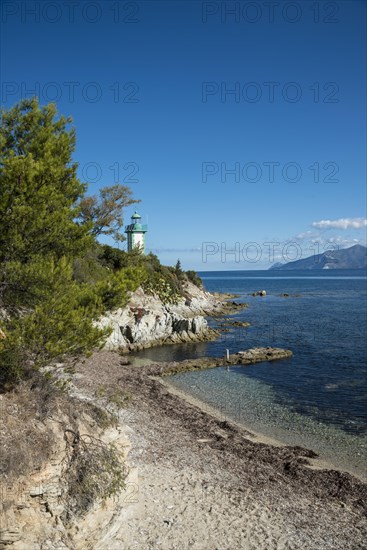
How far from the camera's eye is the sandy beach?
40.5 feet

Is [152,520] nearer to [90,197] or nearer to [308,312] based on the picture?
[90,197]

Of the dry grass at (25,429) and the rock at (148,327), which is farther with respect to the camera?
the rock at (148,327)

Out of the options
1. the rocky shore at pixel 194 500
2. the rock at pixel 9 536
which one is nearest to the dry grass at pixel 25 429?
the rocky shore at pixel 194 500

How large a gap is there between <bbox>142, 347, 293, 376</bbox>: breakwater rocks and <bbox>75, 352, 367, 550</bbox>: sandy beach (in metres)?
12.2

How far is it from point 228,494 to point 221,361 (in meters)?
23.0

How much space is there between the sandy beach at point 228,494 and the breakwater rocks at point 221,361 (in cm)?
1222

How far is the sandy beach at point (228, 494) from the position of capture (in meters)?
12.3

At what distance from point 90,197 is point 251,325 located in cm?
3151

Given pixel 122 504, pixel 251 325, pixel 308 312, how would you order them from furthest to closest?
pixel 308 312 → pixel 251 325 → pixel 122 504

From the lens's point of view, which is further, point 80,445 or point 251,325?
point 251,325

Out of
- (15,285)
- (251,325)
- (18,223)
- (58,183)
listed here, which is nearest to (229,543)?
(15,285)

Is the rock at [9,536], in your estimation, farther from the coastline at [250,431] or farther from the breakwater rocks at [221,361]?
the breakwater rocks at [221,361]

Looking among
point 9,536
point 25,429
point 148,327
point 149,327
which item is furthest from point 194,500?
point 149,327

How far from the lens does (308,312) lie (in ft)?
250
